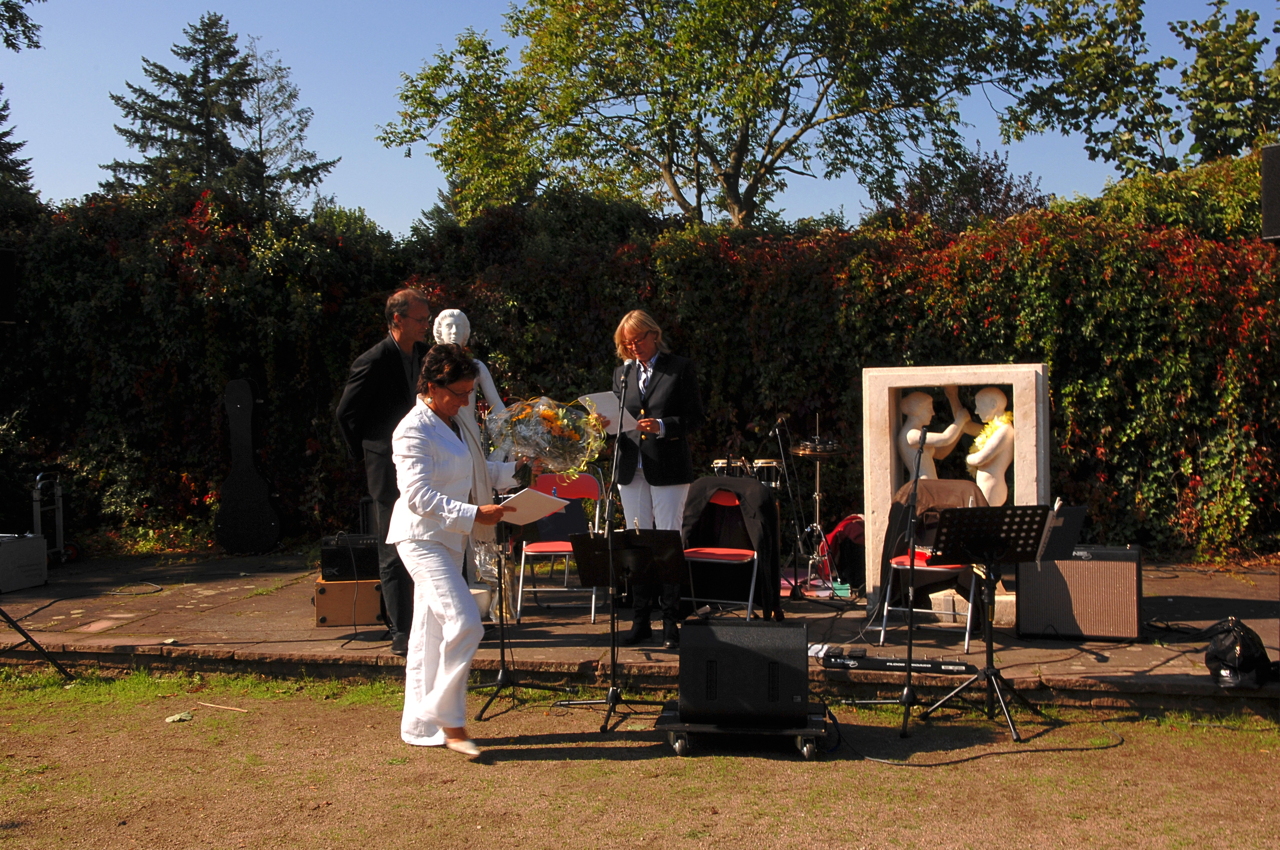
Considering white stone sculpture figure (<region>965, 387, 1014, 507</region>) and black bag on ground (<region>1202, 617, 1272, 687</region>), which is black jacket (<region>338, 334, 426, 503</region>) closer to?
white stone sculpture figure (<region>965, 387, 1014, 507</region>)

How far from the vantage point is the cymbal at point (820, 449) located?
7.72 meters

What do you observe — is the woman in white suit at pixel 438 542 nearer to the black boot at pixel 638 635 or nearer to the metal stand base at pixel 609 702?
the metal stand base at pixel 609 702

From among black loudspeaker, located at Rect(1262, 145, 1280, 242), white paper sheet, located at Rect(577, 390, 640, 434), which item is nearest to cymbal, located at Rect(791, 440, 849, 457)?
white paper sheet, located at Rect(577, 390, 640, 434)

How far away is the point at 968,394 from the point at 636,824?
5014mm

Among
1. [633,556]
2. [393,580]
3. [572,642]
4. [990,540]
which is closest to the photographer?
[990,540]

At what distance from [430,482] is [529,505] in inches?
18.3

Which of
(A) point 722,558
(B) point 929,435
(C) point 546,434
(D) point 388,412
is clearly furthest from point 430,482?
(B) point 929,435

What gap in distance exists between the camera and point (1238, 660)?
15.7ft

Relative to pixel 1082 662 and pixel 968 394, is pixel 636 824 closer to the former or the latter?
pixel 1082 662

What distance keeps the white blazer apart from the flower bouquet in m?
0.67

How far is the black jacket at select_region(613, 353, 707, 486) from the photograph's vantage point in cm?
579

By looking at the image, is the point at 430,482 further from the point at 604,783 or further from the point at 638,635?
the point at 638,635

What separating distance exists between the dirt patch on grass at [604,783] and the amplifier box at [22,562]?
3081 mm

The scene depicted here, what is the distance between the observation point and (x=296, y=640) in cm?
608
